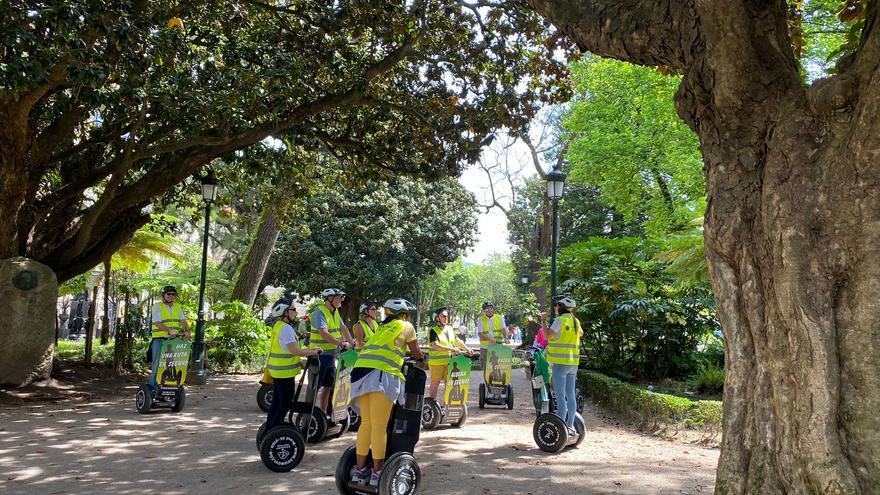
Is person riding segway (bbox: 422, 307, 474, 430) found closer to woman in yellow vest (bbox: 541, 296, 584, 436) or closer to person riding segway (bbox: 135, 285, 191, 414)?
woman in yellow vest (bbox: 541, 296, 584, 436)

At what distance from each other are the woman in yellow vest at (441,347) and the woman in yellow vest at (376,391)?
3311 mm

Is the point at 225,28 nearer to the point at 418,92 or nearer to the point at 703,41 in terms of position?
the point at 418,92

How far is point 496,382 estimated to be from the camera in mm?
12273

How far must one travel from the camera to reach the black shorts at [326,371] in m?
8.63

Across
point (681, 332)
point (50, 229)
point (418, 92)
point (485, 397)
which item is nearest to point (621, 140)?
point (681, 332)

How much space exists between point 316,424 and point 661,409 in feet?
17.7

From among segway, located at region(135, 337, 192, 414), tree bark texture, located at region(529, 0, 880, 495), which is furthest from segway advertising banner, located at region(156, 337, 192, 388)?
tree bark texture, located at region(529, 0, 880, 495)

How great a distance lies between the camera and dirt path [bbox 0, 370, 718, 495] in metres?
6.59

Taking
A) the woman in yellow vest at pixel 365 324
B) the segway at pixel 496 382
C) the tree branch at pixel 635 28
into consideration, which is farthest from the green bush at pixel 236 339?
the tree branch at pixel 635 28

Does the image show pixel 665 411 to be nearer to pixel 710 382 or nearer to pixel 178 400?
pixel 710 382

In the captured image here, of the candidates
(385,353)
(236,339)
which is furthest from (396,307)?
(236,339)

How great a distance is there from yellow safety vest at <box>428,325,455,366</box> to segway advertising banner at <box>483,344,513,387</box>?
1702mm

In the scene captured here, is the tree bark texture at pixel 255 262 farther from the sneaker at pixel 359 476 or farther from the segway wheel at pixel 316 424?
the sneaker at pixel 359 476

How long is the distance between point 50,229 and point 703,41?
47.8ft
